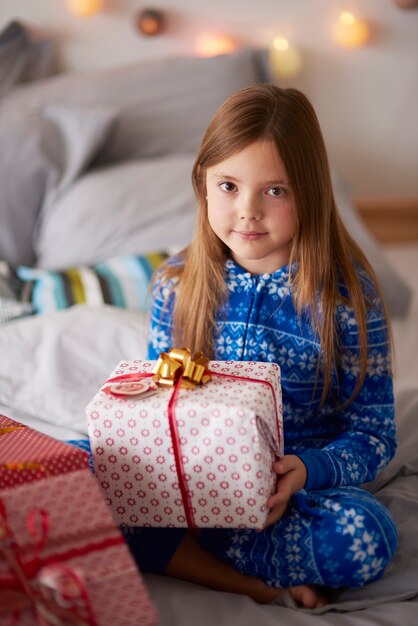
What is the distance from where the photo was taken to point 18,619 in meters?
0.73

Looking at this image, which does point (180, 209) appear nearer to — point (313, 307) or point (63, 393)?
point (63, 393)

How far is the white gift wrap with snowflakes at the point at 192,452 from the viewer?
35.4 inches

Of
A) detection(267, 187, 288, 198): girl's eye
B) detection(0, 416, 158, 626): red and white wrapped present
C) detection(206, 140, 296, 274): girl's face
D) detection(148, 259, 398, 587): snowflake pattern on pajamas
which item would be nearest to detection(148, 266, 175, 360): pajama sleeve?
detection(148, 259, 398, 587): snowflake pattern on pajamas

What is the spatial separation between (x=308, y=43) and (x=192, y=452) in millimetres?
1850

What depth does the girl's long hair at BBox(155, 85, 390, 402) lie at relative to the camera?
1.07 meters

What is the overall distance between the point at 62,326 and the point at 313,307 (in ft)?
1.96

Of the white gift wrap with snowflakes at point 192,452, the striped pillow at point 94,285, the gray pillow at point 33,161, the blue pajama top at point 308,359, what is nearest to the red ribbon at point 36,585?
the white gift wrap with snowflakes at point 192,452

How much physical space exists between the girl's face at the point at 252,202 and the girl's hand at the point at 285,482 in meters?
0.31

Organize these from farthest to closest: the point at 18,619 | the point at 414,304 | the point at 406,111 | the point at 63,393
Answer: the point at 406,111 → the point at 414,304 → the point at 63,393 → the point at 18,619

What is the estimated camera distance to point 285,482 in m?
1.00

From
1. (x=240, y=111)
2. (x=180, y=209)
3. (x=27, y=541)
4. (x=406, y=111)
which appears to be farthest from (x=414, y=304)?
(x=27, y=541)

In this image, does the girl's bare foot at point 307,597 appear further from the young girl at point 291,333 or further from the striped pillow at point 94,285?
the striped pillow at point 94,285

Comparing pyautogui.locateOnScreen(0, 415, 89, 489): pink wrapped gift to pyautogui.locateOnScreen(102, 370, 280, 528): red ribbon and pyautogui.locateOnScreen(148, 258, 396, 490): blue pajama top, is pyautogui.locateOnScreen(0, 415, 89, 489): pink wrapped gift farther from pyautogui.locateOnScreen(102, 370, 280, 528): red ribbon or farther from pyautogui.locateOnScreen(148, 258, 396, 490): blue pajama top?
pyautogui.locateOnScreen(148, 258, 396, 490): blue pajama top

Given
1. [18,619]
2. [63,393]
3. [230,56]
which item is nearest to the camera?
[18,619]
